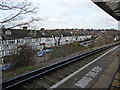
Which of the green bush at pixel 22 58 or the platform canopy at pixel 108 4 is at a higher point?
the platform canopy at pixel 108 4

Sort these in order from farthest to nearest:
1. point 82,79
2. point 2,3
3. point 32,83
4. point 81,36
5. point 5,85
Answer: point 81,36 < point 2,3 < point 82,79 < point 32,83 < point 5,85

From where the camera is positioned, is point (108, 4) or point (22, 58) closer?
point (108, 4)

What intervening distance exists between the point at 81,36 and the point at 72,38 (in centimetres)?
1087

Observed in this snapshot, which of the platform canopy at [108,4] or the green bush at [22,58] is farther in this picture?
the green bush at [22,58]

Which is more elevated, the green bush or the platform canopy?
the platform canopy

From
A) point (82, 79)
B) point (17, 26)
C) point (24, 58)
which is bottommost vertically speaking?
point (24, 58)

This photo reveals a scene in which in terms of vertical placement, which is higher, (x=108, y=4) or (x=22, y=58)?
(x=108, y=4)

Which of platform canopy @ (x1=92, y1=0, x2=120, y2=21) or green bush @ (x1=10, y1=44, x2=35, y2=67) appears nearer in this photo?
platform canopy @ (x1=92, y1=0, x2=120, y2=21)

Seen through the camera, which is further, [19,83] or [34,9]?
[34,9]

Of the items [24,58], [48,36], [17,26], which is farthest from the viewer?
[48,36]

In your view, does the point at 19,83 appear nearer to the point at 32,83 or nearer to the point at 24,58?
the point at 32,83

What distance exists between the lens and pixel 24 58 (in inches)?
759

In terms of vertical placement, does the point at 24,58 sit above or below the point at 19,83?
below

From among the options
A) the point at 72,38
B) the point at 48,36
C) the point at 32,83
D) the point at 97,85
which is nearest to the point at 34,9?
the point at 32,83
